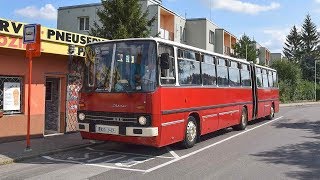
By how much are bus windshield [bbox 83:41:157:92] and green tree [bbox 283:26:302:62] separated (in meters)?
97.6

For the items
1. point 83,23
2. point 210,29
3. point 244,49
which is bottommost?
point 244,49

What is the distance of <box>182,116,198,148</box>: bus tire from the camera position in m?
11.9

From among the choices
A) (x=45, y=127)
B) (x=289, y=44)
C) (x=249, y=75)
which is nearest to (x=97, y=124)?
(x=45, y=127)

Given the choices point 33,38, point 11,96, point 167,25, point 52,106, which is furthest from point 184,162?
point 167,25

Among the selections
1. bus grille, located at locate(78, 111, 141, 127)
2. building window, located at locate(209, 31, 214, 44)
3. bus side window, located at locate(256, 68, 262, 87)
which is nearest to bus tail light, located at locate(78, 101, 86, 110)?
bus grille, located at locate(78, 111, 141, 127)

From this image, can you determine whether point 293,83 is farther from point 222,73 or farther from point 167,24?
point 222,73

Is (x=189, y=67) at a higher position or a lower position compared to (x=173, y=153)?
higher

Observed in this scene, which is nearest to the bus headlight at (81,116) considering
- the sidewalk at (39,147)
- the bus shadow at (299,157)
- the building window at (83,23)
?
the sidewalk at (39,147)

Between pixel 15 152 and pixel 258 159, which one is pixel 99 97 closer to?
pixel 15 152

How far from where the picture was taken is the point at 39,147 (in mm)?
11523

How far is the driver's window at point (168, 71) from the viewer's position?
1046cm

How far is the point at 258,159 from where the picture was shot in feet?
34.8

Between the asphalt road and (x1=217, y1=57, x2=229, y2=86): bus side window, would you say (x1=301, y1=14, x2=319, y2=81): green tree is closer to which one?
(x1=217, y1=57, x2=229, y2=86): bus side window

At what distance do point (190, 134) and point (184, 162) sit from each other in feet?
6.85
